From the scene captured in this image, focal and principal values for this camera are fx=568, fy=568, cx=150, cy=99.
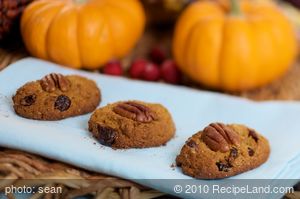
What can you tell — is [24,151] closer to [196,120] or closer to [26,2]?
[196,120]

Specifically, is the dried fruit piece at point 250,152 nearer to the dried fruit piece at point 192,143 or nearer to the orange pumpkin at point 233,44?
the dried fruit piece at point 192,143

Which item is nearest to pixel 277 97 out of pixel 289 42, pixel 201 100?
pixel 289 42

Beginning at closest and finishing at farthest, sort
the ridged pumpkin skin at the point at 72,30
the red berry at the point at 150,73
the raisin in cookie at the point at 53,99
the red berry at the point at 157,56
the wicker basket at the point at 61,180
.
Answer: the wicker basket at the point at 61,180 → the raisin in cookie at the point at 53,99 → the ridged pumpkin skin at the point at 72,30 → the red berry at the point at 150,73 → the red berry at the point at 157,56

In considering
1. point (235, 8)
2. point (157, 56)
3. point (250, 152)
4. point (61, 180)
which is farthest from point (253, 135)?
point (157, 56)

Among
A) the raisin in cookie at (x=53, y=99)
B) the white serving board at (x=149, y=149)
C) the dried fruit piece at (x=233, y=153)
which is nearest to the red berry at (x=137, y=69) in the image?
the white serving board at (x=149, y=149)

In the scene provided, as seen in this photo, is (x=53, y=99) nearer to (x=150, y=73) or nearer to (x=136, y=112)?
(x=136, y=112)
